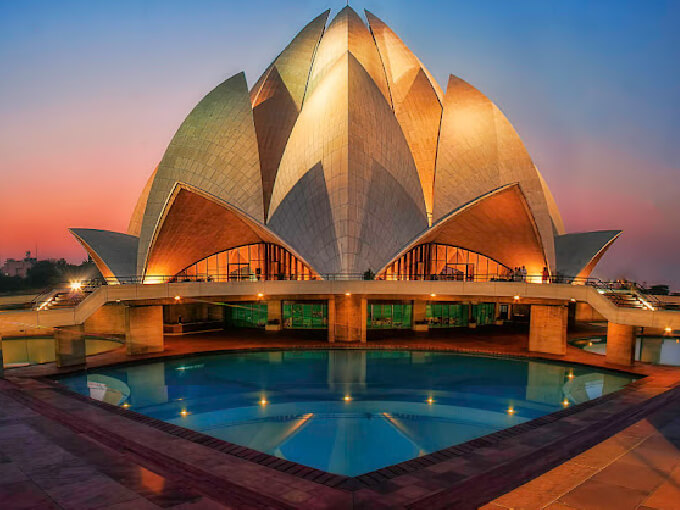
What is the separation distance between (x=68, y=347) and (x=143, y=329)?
3289 mm

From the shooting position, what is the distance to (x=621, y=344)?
1719 centimetres

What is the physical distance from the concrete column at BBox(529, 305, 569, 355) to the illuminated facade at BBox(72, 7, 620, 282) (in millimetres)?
8027

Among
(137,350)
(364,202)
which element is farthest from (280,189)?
(137,350)

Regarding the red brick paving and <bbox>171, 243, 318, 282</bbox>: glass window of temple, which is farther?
<bbox>171, 243, 318, 282</bbox>: glass window of temple

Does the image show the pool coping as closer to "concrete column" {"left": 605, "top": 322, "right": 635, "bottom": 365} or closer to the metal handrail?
"concrete column" {"left": 605, "top": 322, "right": 635, "bottom": 365}

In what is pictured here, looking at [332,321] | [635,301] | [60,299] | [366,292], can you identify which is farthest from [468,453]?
[60,299]

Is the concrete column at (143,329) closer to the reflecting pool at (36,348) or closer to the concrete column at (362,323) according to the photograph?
the reflecting pool at (36,348)

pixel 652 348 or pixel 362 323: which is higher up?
pixel 362 323

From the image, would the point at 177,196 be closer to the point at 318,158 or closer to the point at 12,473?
the point at 318,158

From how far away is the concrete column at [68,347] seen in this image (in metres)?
16.0

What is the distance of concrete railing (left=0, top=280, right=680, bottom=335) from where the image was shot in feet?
55.6

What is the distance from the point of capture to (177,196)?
2522 cm

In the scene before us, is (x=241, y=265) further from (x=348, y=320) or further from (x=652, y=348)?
(x=652, y=348)

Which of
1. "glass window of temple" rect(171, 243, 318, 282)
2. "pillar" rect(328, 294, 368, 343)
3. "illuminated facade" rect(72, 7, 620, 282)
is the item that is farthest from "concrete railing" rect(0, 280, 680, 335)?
"glass window of temple" rect(171, 243, 318, 282)
